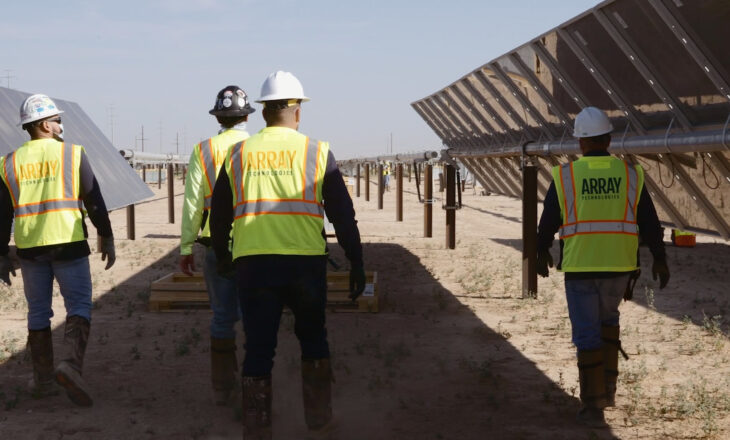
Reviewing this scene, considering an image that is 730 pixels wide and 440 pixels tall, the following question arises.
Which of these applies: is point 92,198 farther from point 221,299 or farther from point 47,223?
point 221,299

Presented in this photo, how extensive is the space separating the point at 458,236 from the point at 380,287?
8571 millimetres

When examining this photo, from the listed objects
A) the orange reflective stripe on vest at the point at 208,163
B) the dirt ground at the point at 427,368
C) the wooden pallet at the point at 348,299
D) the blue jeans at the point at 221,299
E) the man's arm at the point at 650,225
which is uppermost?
the orange reflective stripe on vest at the point at 208,163

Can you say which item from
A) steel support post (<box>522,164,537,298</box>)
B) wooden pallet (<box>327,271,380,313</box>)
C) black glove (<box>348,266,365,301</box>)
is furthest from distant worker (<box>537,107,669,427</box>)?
steel support post (<box>522,164,537,298</box>)

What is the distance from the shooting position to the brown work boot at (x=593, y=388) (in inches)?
203

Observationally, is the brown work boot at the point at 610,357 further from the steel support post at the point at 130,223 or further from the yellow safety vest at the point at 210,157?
the steel support post at the point at 130,223

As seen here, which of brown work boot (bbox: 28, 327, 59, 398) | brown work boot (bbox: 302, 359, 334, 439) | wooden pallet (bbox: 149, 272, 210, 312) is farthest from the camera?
wooden pallet (bbox: 149, 272, 210, 312)

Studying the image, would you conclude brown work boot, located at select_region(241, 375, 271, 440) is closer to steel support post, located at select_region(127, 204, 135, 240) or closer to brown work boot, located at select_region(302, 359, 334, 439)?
brown work boot, located at select_region(302, 359, 334, 439)

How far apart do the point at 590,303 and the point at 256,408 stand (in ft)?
6.99

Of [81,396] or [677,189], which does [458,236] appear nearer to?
[677,189]

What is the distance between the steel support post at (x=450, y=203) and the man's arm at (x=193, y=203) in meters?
10.2

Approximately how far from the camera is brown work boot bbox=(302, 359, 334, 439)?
468 centimetres

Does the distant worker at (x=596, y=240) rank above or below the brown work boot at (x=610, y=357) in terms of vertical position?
above

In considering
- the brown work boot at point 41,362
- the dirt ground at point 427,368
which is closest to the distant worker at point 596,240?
the dirt ground at point 427,368

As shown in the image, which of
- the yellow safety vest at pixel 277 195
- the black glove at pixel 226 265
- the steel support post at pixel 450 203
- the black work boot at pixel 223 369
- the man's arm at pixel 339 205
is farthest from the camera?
the steel support post at pixel 450 203
